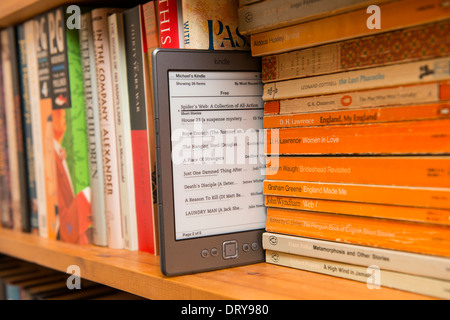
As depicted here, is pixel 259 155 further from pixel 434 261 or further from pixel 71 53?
pixel 71 53

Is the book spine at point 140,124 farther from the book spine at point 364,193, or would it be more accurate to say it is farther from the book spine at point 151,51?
the book spine at point 364,193

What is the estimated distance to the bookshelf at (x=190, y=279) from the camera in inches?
22.2

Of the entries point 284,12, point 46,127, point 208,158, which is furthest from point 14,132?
point 284,12

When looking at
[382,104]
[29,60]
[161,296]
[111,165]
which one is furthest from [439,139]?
[29,60]

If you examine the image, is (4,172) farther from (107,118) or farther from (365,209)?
(365,209)

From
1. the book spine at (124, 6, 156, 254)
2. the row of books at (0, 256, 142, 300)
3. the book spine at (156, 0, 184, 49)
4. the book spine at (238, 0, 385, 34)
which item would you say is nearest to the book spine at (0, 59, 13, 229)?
the row of books at (0, 256, 142, 300)

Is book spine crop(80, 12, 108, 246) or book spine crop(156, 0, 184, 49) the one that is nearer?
book spine crop(156, 0, 184, 49)

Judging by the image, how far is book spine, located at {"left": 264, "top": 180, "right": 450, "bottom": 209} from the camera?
53cm

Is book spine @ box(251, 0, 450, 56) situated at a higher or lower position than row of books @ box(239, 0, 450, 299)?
higher

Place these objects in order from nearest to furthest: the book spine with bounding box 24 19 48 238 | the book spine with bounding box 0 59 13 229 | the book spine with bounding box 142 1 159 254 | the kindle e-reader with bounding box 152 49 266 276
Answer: the kindle e-reader with bounding box 152 49 266 276
the book spine with bounding box 142 1 159 254
the book spine with bounding box 24 19 48 238
the book spine with bounding box 0 59 13 229

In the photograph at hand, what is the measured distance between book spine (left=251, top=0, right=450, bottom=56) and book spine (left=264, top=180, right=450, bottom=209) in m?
0.19

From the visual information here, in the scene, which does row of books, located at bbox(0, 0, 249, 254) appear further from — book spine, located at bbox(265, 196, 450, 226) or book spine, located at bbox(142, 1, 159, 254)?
book spine, located at bbox(265, 196, 450, 226)

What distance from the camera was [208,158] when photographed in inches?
26.9

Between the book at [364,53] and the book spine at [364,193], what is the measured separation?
148 mm
